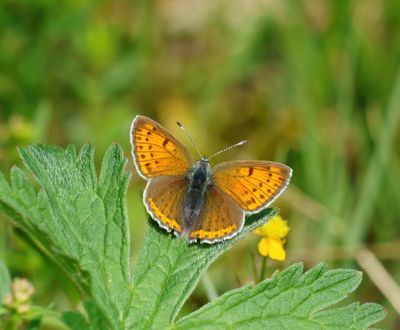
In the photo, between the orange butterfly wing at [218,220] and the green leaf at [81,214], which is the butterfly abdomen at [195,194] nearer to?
the orange butterfly wing at [218,220]

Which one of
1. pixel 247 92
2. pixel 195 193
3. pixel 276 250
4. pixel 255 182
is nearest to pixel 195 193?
pixel 195 193

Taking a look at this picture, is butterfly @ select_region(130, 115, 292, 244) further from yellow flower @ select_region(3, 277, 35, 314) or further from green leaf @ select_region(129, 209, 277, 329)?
yellow flower @ select_region(3, 277, 35, 314)

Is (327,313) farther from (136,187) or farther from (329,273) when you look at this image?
(136,187)

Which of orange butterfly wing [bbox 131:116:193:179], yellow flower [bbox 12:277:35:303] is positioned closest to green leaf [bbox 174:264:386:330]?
yellow flower [bbox 12:277:35:303]

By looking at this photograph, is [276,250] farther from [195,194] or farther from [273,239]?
[195,194]

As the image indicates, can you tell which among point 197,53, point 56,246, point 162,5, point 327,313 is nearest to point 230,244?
point 327,313
